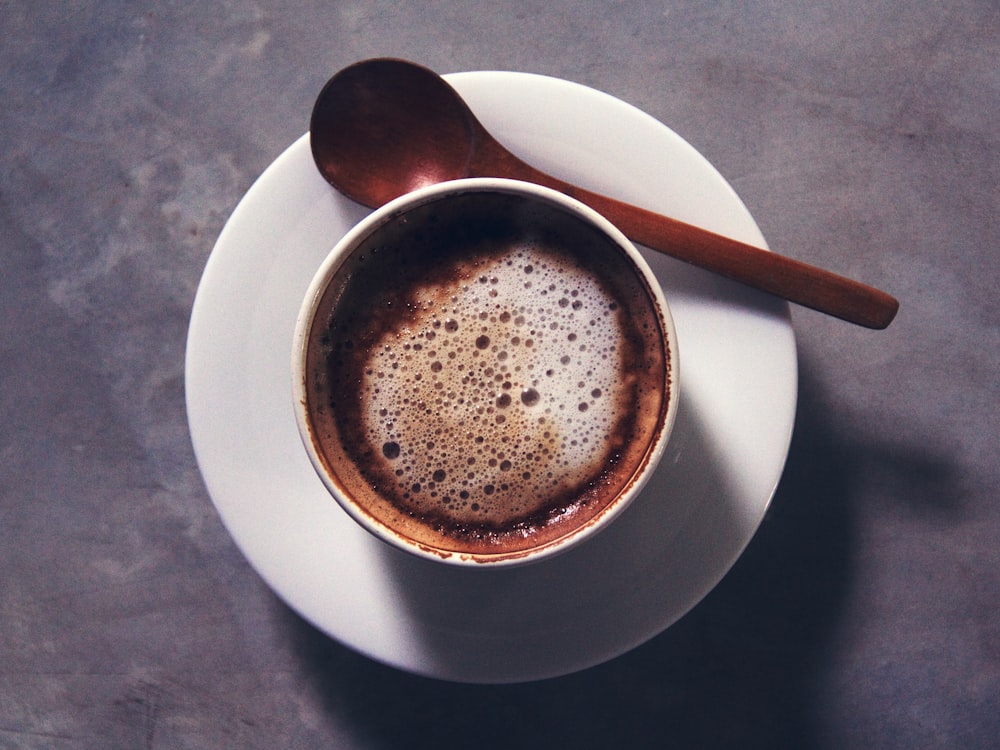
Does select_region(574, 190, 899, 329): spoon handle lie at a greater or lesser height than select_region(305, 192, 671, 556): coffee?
greater

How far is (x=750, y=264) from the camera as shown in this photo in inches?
41.0

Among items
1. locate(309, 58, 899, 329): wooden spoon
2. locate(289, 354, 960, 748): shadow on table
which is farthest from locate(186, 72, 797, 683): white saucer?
locate(289, 354, 960, 748): shadow on table

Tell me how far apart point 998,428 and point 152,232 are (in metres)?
1.57

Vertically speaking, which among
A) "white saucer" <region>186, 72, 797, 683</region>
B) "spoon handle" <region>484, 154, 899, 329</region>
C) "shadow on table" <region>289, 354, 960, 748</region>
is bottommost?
"shadow on table" <region>289, 354, 960, 748</region>

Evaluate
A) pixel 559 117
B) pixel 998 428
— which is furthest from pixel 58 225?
pixel 998 428

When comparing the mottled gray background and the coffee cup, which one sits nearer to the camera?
the coffee cup

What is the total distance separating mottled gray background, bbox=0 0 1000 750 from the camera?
1427mm

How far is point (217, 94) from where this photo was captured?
1464mm

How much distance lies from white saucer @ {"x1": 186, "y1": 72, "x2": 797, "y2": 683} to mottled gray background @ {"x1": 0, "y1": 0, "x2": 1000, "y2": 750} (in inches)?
15.3

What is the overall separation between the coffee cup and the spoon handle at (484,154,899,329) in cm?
7

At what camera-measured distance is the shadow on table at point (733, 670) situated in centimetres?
143

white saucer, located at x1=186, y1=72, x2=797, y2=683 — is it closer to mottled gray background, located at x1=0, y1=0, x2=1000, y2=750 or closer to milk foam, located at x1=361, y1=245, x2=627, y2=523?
milk foam, located at x1=361, y1=245, x2=627, y2=523

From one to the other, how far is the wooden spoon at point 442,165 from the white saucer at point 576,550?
3 cm

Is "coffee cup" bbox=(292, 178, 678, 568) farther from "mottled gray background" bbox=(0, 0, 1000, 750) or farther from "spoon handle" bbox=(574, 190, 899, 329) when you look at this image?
"mottled gray background" bbox=(0, 0, 1000, 750)
